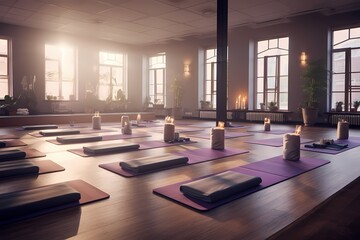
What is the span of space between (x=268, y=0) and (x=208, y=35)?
354cm

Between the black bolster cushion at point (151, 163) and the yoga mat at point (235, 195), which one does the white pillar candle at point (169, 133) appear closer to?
the black bolster cushion at point (151, 163)

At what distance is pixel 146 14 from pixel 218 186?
645 centimetres

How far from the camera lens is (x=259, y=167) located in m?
2.45

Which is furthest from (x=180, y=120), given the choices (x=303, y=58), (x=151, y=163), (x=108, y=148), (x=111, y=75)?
(x=151, y=163)

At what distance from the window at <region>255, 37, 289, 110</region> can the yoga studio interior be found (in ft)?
0.13

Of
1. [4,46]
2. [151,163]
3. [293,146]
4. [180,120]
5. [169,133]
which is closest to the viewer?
[151,163]

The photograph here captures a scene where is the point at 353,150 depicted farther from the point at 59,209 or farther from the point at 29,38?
the point at 29,38

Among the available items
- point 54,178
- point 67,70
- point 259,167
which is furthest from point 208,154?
point 67,70

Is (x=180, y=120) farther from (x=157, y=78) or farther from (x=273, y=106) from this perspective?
(x=157, y=78)

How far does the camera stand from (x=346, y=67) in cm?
734

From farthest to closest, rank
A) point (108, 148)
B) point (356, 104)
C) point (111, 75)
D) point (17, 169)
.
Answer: point (111, 75), point (356, 104), point (108, 148), point (17, 169)

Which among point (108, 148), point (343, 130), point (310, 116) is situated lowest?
point (108, 148)

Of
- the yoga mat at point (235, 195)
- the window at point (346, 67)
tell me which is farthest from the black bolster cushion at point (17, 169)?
the window at point (346, 67)

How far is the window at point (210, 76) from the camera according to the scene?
10.0 metres
